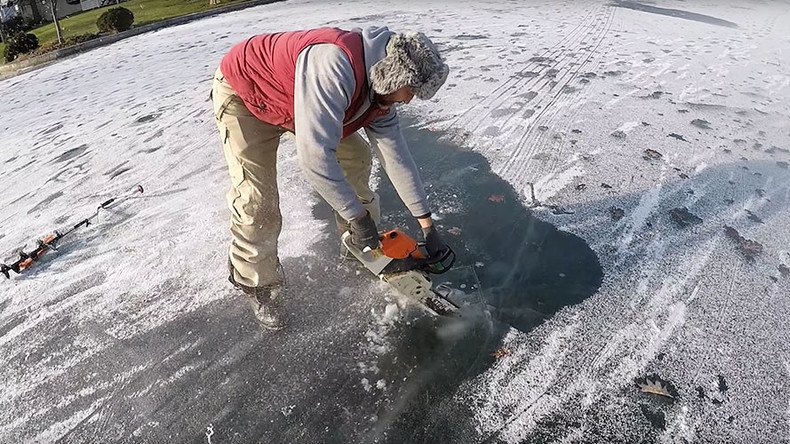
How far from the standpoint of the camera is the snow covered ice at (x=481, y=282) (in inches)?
77.8

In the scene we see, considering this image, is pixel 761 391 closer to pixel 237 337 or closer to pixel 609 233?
pixel 609 233

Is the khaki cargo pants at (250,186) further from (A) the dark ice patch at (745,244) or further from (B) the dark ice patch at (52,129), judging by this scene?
(B) the dark ice patch at (52,129)

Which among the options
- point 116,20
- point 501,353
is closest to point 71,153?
point 501,353

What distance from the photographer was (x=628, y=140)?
13.1ft

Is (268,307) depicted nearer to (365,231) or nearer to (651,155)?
(365,231)

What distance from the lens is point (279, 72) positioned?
6.29ft

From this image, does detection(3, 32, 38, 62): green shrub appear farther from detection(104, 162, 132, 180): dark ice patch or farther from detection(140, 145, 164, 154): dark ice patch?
detection(104, 162, 132, 180): dark ice patch

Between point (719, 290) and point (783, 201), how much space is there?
48.0 inches

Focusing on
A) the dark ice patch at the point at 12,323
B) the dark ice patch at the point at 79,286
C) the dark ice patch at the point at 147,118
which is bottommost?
the dark ice patch at the point at 12,323

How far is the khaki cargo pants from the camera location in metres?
2.11

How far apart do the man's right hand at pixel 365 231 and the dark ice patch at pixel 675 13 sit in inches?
362

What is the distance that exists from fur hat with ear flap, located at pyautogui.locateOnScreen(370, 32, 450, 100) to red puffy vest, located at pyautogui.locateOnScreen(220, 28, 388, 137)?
0.29 feet

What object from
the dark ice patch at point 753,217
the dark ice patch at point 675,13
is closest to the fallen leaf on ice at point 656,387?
the dark ice patch at point 753,217

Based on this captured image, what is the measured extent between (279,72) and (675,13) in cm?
1022
